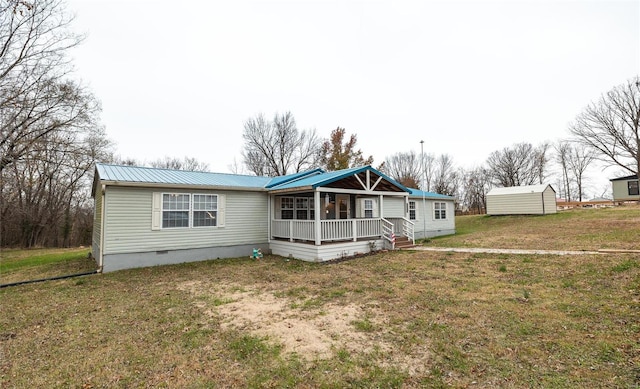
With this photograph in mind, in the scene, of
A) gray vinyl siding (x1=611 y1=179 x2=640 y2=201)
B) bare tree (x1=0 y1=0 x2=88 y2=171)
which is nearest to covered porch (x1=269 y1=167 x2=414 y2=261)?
bare tree (x1=0 y1=0 x2=88 y2=171)

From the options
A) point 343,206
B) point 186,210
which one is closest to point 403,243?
point 343,206

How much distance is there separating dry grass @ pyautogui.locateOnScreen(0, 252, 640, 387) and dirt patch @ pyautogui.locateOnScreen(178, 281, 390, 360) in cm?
3

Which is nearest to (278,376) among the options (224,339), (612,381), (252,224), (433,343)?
(224,339)

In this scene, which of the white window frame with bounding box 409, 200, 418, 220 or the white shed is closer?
the white window frame with bounding box 409, 200, 418, 220

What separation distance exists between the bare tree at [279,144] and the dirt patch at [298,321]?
2696 cm

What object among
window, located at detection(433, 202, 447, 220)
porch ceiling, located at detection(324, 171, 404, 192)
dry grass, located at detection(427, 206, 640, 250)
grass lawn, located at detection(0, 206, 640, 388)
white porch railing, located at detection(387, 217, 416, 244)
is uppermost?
porch ceiling, located at detection(324, 171, 404, 192)

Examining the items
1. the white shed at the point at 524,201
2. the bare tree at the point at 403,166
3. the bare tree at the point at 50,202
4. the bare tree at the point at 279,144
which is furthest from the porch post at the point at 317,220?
the bare tree at the point at 403,166

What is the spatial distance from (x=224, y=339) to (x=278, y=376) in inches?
55.4

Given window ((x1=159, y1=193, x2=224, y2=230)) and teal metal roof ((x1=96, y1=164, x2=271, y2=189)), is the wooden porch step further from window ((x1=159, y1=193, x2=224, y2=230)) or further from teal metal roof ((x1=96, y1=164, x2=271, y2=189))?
window ((x1=159, y1=193, x2=224, y2=230))

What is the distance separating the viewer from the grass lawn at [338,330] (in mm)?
3227

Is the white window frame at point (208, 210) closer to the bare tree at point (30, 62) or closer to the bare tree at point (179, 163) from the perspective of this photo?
the bare tree at point (30, 62)

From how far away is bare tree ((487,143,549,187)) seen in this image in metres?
38.9

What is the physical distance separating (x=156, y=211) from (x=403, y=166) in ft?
134

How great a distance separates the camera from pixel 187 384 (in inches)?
123
